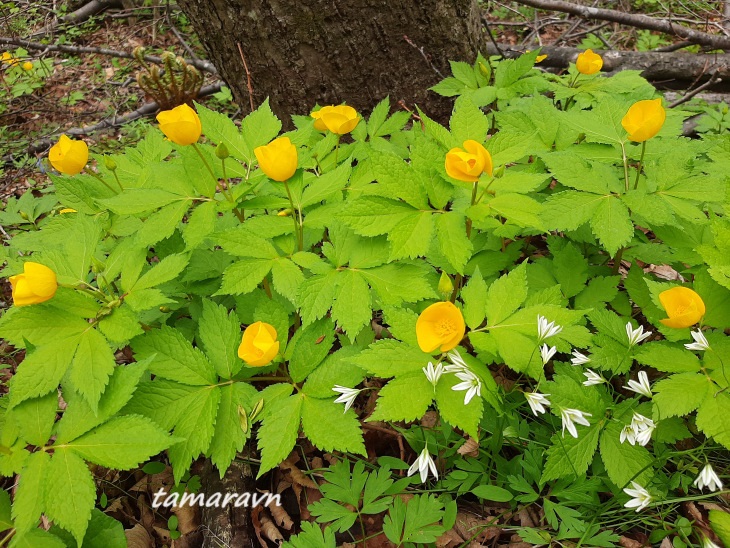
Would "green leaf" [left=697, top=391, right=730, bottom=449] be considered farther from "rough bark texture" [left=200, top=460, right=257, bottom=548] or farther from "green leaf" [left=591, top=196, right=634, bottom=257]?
"rough bark texture" [left=200, top=460, right=257, bottom=548]

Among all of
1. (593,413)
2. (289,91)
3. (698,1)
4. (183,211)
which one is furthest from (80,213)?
(698,1)

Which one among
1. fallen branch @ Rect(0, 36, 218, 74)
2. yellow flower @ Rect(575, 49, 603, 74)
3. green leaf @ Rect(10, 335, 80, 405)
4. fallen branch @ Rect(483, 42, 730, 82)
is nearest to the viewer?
green leaf @ Rect(10, 335, 80, 405)

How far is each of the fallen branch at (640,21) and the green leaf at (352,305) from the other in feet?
10.2

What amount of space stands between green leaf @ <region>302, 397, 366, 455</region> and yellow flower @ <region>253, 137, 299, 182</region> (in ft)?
2.55

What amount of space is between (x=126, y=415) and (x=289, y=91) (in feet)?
7.06

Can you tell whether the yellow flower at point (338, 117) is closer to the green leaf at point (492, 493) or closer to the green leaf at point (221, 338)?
the green leaf at point (221, 338)

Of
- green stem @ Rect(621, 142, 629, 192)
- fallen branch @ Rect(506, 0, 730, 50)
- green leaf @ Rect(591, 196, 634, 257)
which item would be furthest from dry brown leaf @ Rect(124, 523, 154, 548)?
fallen branch @ Rect(506, 0, 730, 50)

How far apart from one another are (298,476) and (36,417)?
0.95m

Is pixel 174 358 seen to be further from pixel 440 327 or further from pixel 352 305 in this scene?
pixel 440 327

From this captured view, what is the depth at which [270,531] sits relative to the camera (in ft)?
5.83

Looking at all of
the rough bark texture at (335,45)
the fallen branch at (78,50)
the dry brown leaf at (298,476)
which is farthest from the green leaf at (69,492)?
the fallen branch at (78,50)

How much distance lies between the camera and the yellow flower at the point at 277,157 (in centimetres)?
154

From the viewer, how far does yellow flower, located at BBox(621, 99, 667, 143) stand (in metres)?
1.48

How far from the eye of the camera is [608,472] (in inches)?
58.4
